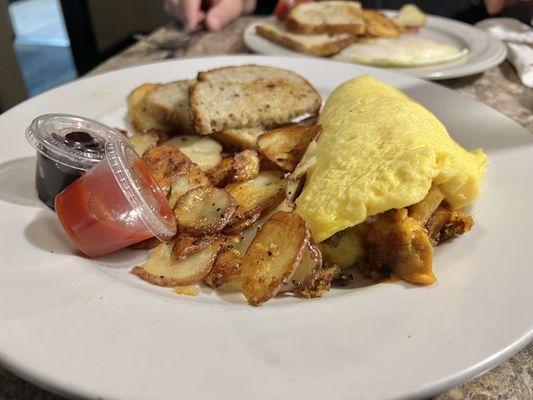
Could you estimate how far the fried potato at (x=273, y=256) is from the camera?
1182 mm

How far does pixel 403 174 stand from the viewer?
1250mm

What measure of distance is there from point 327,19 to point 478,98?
107cm

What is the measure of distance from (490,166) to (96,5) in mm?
4109

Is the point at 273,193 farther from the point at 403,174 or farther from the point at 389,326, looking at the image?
the point at 389,326

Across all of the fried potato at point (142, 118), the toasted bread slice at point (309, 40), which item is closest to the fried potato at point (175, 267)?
the fried potato at point (142, 118)

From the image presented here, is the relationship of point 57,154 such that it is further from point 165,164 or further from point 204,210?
point 204,210

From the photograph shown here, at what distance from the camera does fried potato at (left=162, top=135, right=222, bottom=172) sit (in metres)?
1.76

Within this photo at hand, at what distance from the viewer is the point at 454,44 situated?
3.04 meters

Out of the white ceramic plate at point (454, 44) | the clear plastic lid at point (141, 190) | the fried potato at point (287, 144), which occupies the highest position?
the clear plastic lid at point (141, 190)

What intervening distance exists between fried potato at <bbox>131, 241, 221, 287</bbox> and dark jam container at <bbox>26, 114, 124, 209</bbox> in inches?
14.2

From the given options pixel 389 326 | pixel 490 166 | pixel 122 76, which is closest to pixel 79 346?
pixel 389 326

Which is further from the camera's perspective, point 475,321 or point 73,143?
point 73,143

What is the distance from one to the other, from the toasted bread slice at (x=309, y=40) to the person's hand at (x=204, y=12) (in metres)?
0.48

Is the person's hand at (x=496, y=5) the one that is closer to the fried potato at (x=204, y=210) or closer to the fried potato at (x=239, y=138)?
the fried potato at (x=239, y=138)
